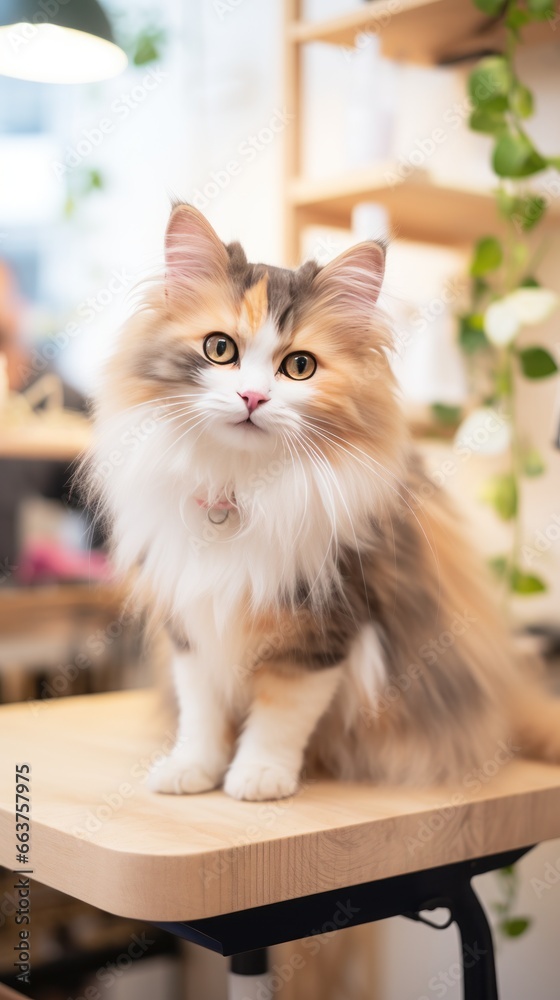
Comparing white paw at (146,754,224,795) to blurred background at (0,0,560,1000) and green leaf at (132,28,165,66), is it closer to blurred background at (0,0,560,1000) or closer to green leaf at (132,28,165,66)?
blurred background at (0,0,560,1000)

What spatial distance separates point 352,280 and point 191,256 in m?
0.16

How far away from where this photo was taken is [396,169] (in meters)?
1.64

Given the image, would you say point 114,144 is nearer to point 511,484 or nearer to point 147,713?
point 511,484

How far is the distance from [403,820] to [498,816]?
139 mm

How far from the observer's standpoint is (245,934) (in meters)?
0.84

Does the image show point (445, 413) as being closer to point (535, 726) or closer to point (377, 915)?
point (535, 726)

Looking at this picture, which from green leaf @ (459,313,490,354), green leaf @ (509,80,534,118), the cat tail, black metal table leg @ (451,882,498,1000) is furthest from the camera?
green leaf @ (459,313,490,354)

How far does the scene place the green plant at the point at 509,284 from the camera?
1.56 meters

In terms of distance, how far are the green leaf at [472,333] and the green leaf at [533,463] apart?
0.22 meters

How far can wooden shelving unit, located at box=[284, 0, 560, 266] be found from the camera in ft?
5.55

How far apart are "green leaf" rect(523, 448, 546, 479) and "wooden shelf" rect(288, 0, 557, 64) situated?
0.75 metres

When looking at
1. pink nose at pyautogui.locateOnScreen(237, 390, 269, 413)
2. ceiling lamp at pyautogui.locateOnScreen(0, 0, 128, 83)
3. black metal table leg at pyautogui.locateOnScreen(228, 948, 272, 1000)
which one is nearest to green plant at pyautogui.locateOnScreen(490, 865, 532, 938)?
black metal table leg at pyautogui.locateOnScreen(228, 948, 272, 1000)

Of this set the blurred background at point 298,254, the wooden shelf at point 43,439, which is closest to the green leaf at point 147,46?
the blurred background at point 298,254

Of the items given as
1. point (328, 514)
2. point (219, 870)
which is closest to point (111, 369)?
point (328, 514)
